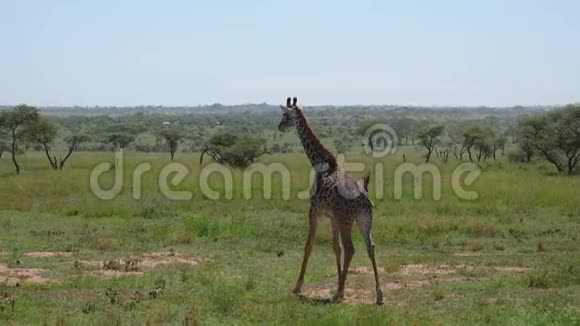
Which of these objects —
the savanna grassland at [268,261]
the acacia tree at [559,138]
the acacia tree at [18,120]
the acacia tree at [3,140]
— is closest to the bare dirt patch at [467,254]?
the savanna grassland at [268,261]

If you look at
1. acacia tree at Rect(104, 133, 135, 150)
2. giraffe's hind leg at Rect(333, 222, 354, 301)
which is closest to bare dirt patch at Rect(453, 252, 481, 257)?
giraffe's hind leg at Rect(333, 222, 354, 301)

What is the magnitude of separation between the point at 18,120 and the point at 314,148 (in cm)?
3500

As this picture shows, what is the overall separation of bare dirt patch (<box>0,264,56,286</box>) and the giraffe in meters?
4.43

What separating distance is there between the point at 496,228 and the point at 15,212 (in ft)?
45.6

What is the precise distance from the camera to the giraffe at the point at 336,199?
1084 cm

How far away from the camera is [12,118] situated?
138ft

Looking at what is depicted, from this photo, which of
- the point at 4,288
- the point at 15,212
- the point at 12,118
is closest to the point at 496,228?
the point at 4,288

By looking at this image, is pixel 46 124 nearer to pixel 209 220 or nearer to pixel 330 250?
pixel 209 220

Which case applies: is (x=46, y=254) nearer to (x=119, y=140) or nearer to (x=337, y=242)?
(x=337, y=242)

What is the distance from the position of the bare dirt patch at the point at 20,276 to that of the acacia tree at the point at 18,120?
3026 centimetres

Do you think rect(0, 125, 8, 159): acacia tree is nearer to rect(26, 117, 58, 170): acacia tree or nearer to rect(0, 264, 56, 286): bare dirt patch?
rect(26, 117, 58, 170): acacia tree

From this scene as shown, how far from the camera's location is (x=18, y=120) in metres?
42.5

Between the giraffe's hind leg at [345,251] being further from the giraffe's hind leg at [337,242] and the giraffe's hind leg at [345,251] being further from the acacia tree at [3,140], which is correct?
the acacia tree at [3,140]

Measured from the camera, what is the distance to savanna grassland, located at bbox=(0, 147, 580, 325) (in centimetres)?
959
